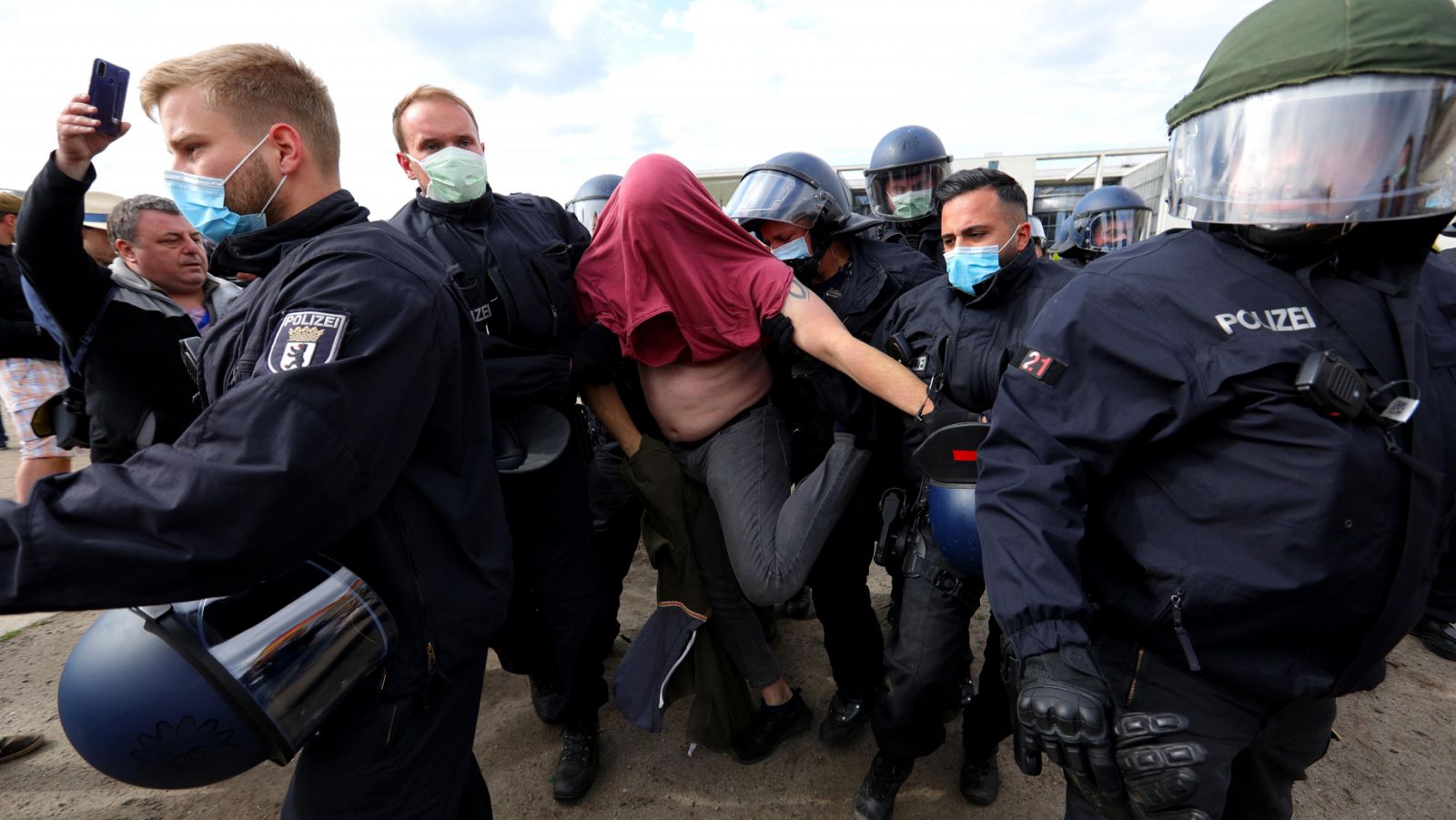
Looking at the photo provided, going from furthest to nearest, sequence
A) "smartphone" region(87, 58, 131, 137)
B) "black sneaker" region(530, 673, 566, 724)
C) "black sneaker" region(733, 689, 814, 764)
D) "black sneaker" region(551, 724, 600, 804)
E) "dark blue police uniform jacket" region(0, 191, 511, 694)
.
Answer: "black sneaker" region(530, 673, 566, 724), "black sneaker" region(733, 689, 814, 764), "black sneaker" region(551, 724, 600, 804), "smartphone" region(87, 58, 131, 137), "dark blue police uniform jacket" region(0, 191, 511, 694)

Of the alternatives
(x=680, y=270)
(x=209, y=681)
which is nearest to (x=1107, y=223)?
(x=680, y=270)

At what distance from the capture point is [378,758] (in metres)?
1.44

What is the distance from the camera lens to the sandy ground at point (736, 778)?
251 centimetres

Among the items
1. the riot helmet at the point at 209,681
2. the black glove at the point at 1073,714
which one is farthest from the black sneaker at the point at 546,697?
the black glove at the point at 1073,714

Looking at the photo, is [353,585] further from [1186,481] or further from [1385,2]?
[1385,2]

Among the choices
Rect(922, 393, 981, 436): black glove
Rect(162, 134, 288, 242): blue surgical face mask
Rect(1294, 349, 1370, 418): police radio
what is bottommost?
Rect(922, 393, 981, 436): black glove

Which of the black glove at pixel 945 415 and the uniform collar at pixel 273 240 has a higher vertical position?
the uniform collar at pixel 273 240

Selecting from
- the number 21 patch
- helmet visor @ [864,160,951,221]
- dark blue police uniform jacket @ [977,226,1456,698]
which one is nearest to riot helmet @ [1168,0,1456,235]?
dark blue police uniform jacket @ [977,226,1456,698]

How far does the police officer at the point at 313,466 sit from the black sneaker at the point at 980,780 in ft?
6.12

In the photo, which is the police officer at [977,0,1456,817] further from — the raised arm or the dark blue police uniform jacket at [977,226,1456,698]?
the raised arm

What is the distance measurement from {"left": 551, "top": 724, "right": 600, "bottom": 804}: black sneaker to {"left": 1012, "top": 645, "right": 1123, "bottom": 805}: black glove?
6.24 ft

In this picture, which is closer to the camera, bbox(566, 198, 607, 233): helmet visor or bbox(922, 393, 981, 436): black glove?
bbox(922, 393, 981, 436): black glove

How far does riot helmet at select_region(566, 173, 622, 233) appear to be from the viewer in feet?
21.8

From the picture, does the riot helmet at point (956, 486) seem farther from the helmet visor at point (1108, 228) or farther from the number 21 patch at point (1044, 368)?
the helmet visor at point (1108, 228)
